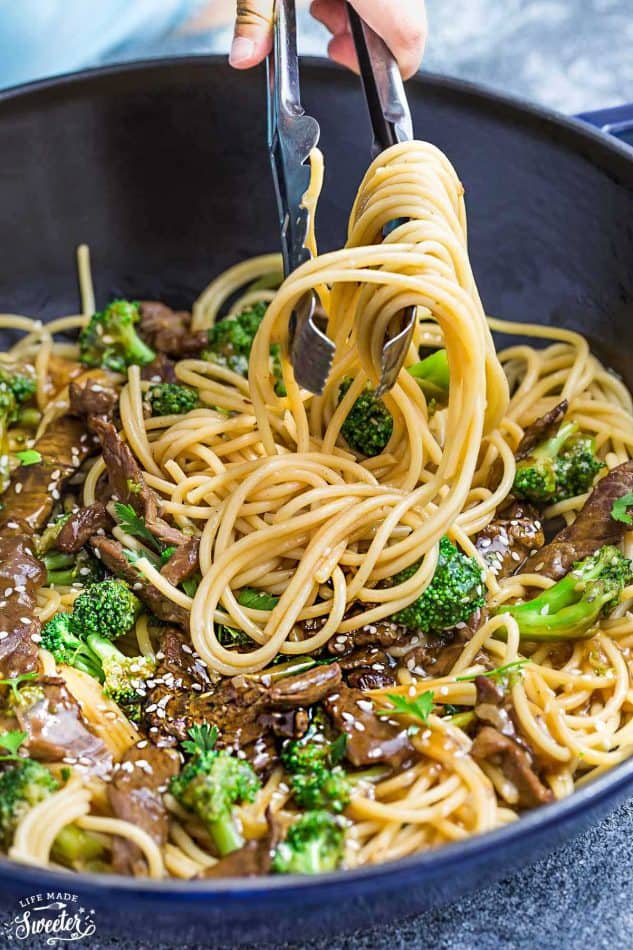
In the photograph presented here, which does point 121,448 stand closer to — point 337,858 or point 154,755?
point 154,755

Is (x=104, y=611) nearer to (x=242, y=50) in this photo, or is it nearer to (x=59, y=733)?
(x=59, y=733)

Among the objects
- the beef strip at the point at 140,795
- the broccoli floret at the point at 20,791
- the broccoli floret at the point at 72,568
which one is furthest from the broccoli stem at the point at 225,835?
the broccoli floret at the point at 72,568

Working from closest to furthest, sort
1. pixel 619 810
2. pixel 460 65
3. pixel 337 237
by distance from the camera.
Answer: pixel 619 810
pixel 337 237
pixel 460 65

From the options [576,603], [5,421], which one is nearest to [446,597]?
[576,603]

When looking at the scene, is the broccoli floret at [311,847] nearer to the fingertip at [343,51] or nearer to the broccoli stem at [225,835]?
the broccoli stem at [225,835]

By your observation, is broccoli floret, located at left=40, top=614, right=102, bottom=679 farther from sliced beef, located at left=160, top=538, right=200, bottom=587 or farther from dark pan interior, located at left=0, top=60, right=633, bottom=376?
dark pan interior, located at left=0, top=60, right=633, bottom=376

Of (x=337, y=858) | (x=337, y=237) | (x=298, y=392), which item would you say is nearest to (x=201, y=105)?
(x=337, y=237)

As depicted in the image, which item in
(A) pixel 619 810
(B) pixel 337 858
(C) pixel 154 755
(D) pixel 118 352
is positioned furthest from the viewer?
(D) pixel 118 352
